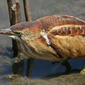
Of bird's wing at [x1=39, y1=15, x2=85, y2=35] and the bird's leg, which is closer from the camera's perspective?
bird's wing at [x1=39, y1=15, x2=85, y2=35]

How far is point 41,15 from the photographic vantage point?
223 inches

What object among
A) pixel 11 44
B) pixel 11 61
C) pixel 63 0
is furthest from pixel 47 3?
pixel 11 61

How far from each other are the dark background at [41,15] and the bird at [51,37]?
368 mm

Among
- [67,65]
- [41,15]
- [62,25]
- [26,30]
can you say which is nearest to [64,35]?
[62,25]

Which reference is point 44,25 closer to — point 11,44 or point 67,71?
point 67,71

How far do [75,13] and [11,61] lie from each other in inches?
74.0

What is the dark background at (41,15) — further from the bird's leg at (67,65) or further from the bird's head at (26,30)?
the bird's head at (26,30)

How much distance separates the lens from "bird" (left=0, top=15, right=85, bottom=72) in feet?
12.4

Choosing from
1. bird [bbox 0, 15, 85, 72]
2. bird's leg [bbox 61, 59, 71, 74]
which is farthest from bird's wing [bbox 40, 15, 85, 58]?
bird's leg [bbox 61, 59, 71, 74]

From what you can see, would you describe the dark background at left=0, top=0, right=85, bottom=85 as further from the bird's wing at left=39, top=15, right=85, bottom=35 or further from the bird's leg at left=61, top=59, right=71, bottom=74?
the bird's wing at left=39, top=15, right=85, bottom=35

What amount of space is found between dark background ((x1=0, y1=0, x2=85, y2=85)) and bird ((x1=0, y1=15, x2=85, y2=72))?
0.37 metres

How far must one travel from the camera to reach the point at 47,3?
5984 millimetres

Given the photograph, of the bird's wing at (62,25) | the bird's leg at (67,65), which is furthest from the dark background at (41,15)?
the bird's wing at (62,25)

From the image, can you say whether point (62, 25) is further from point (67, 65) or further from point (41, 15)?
point (41, 15)
